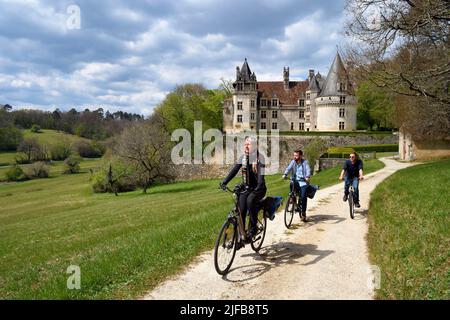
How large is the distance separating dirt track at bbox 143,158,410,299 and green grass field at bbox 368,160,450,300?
0.37 meters

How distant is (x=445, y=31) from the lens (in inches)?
599

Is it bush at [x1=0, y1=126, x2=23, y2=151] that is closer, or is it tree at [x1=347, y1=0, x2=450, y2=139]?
tree at [x1=347, y1=0, x2=450, y2=139]

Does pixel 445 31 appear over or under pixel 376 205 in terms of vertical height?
over

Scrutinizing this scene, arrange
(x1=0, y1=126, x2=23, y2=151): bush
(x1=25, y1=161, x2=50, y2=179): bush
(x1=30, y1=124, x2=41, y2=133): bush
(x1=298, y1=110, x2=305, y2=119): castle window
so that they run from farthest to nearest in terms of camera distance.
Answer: (x1=30, y1=124, x2=41, y2=133): bush < (x1=0, y1=126, x2=23, y2=151): bush < (x1=25, y1=161, x2=50, y2=179): bush < (x1=298, y1=110, x2=305, y2=119): castle window

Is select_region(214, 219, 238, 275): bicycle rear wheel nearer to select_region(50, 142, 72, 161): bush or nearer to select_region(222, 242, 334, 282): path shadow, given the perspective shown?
select_region(222, 242, 334, 282): path shadow

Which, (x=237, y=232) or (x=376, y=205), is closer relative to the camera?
(x=237, y=232)

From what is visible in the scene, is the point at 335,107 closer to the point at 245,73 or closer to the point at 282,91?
the point at 282,91

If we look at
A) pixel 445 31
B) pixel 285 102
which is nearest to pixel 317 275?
pixel 445 31

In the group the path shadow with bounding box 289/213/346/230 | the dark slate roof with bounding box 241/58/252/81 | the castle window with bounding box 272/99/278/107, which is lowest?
the path shadow with bounding box 289/213/346/230

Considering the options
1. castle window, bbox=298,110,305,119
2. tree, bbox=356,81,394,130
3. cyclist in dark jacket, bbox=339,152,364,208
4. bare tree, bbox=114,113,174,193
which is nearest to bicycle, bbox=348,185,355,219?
cyclist in dark jacket, bbox=339,152,364,208

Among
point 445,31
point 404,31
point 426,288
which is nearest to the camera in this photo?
point 426,288

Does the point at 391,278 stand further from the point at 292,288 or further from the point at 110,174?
the point at 110,174

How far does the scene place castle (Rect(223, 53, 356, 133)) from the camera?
6041 cm

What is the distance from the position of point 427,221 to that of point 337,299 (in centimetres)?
480
